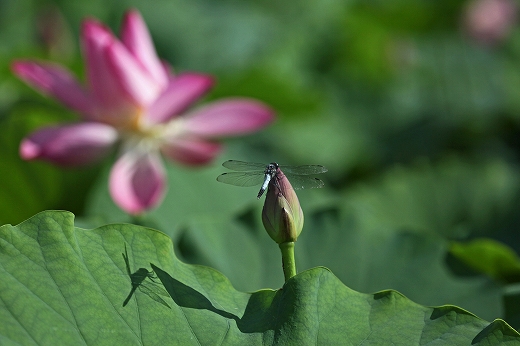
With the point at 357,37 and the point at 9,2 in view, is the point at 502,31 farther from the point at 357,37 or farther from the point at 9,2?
the point at 9,2

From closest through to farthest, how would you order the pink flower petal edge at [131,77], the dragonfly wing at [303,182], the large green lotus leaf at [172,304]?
the large green lotus leaf at [172,304]
the dragonfly wing at [303,182]
the pink flower petal edge at [131,77]

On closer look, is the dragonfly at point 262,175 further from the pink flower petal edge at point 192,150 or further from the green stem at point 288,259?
the pink flower petal edge at point 192,150

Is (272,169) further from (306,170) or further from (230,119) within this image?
(230,119)

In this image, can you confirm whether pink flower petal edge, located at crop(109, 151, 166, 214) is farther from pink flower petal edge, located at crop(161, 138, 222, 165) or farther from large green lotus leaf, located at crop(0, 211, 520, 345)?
large green lotus leaf, located at crop(0, 211, 520, 345)

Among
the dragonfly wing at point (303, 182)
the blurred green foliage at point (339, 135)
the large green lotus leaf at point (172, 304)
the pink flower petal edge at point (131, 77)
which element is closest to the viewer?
the large green lotus leaf at point (172, 304)

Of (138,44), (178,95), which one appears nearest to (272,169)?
(178,95)

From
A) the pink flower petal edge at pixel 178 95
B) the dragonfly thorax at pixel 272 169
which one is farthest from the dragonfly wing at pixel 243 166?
the pink flower petal edge at pixel 178 95
